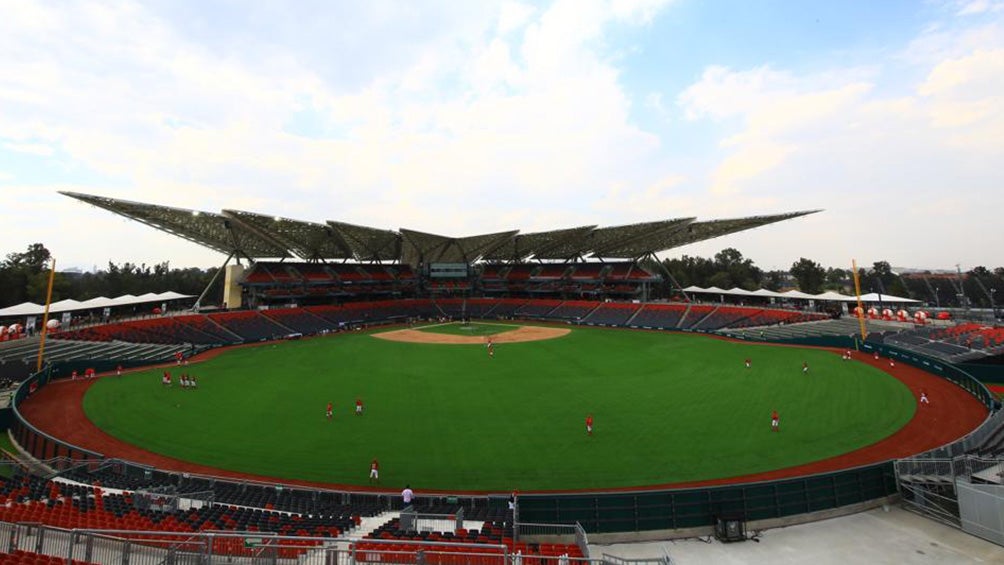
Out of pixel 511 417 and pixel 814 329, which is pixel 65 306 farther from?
pixel 814 329

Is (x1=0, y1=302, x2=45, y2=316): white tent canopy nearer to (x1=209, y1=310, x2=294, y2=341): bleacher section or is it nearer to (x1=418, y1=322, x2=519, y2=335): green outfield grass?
(x1=209, y1=310, x2=294, y2=341): bleacher section

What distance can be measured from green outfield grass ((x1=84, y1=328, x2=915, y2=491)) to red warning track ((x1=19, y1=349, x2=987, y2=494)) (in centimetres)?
55

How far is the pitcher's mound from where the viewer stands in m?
56.6

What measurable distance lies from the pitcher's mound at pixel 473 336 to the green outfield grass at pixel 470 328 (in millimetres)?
1993

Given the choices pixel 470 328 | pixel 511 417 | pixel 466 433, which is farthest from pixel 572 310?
pixel 466 433

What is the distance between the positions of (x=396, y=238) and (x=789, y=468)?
2916 inches

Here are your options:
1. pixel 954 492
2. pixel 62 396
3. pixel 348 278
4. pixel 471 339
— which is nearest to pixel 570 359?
pixel 471 339

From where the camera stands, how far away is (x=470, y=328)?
70.1 meters

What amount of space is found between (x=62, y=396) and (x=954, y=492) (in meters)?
47.3

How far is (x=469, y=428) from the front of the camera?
22984mm

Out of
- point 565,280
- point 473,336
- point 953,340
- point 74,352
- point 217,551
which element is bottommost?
point 217,551

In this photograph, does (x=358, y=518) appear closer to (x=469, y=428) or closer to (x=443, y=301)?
(x=469, y=428)

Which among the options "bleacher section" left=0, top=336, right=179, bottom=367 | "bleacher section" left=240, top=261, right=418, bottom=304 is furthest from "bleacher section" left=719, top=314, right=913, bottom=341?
"bleacher section" left=0, top=336, right=179, bottom=367

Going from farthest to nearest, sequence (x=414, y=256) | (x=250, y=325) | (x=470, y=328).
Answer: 1. (x=414, y=256)
2. (x=470, y=328)
3. (x=250, y=325)
